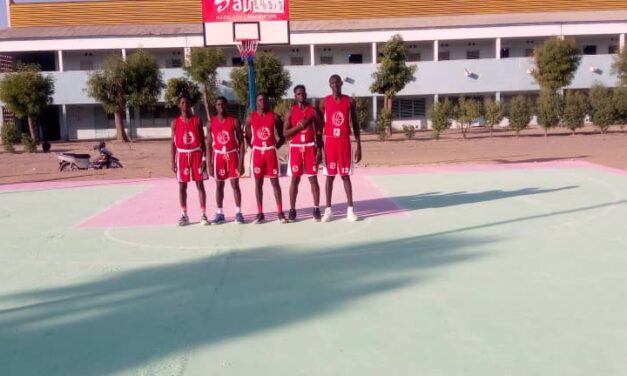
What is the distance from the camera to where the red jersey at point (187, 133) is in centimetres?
787

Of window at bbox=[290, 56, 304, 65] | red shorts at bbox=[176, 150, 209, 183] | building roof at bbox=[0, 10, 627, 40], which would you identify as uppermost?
building roof at bbox=[0, 10, 627, 40]

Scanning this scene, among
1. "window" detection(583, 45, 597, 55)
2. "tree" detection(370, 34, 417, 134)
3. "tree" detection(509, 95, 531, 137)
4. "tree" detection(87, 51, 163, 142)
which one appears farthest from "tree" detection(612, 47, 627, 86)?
"tree" detection(87, 51, 163, 142)

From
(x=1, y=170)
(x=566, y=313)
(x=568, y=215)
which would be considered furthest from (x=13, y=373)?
(x=1, y=170)

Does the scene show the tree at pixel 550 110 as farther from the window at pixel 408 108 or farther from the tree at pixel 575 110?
the window at pixel 408 108

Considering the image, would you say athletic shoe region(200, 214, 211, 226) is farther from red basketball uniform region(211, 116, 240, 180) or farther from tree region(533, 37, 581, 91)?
tree region(533, 37, 581, 91)

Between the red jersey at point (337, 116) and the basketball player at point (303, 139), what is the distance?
0.47ft

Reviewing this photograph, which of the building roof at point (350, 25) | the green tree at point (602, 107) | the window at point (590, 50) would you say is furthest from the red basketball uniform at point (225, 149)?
the window at point (590, 50)

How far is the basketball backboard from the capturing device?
40.2 ft

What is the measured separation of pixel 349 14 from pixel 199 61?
44.0 feet

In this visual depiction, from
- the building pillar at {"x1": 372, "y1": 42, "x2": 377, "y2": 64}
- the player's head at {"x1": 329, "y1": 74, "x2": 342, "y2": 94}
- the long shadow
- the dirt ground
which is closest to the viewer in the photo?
the long shadow

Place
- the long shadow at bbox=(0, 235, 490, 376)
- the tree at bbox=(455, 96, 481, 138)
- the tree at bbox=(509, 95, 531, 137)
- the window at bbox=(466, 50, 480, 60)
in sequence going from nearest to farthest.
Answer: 1. the long shadow at bbox=(0, 235, 490, 376)
2. the tree at bbox=(509, 95, 531, 137)
3. the tree at bbox=(455, 96, 481, 138)
4. the window at bbox=(466, 50, 480, 60)

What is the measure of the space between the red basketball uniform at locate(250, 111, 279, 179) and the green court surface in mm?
767

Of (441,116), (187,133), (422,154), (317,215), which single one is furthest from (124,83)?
(317,215)

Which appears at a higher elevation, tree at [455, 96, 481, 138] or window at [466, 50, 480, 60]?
window at [466, 50, 480, 60]
